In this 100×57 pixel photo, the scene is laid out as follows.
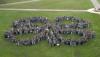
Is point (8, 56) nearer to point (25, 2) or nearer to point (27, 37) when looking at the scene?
point (27, 37)

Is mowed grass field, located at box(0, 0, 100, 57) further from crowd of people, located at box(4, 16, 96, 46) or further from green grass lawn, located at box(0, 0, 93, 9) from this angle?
green grass lawn, located at box(0, 0, 93, 9)

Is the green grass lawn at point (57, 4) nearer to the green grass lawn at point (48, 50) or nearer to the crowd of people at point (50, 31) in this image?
the crowd of people at point (50, 31)

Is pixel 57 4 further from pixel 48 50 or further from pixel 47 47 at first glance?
pixel 48 50

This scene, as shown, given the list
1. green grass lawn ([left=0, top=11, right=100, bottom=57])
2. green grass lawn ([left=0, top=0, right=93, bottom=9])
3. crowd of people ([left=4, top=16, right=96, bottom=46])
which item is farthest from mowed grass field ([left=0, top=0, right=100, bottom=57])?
green grass lawn ([left=0, top=0, right=93, bottom=9])

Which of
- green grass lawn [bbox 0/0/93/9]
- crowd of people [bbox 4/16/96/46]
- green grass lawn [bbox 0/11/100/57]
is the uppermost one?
green grass lawn [bbox 0/0/93/9]

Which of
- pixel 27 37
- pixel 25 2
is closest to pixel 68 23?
pixel 27 37

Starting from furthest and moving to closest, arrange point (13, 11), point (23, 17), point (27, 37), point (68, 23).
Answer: point (13, 11) → point (23, 17) → point (68, 23) → point (27, 37)

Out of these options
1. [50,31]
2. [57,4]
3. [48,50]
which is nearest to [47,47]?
[48,50]
